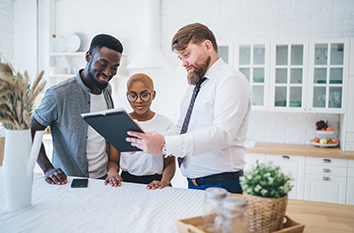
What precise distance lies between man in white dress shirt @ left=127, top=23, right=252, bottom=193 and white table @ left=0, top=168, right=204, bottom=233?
215mm

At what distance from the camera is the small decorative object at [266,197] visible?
813mm

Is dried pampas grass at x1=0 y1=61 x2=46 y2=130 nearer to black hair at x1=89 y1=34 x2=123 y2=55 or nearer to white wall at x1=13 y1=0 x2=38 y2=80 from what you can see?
black hair at x1=89 y1=34 x2=123 y2=55

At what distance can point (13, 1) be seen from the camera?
4.32m

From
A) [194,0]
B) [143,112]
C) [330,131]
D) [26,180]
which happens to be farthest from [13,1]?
[330,131]

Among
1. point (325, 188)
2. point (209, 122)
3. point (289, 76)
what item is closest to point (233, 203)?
point (209, 122)

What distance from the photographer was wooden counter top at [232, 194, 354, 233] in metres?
0.96

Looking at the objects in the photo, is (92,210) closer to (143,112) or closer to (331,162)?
(143,112)

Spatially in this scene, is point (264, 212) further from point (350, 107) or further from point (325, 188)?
point (350, 107)

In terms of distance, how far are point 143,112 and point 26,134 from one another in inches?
27.9

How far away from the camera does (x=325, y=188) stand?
306 centimetres

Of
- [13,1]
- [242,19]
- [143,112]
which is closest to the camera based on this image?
[143,112]

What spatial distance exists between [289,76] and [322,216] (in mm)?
2562

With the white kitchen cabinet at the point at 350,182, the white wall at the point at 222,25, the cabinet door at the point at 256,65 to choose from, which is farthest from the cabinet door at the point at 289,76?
the white kitchen cabinet at the point at 350,182

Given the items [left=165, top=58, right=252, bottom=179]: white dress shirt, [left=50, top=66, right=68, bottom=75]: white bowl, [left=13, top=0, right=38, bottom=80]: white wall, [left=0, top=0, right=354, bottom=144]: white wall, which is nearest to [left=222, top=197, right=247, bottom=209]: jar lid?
[left=165, top=58, right=252, bottom=179]: white dress shirt
